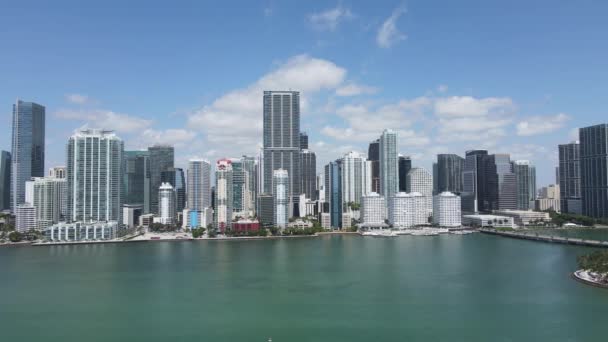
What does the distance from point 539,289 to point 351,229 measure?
27296mm

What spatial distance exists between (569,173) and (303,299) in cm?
5097

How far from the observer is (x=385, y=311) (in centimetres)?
1241

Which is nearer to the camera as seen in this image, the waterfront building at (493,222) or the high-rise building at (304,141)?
the waterfront building at (493,222)

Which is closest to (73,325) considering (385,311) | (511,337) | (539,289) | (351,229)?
(385,311)

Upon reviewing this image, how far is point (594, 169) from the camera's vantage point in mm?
46688

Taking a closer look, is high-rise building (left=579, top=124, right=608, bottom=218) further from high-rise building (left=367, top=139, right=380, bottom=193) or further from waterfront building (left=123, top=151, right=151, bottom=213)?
waterfront building (left=123, top=151, right=151, bottom=213)

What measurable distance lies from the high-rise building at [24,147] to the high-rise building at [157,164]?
1249cm

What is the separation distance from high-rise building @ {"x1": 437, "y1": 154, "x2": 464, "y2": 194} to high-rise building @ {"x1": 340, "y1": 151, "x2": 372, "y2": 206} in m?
16.1

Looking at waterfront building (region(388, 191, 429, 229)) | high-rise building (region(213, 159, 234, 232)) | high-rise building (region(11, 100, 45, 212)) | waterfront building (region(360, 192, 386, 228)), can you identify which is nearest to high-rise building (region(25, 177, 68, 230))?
high-rise building (region(11, 100, 45, 212))

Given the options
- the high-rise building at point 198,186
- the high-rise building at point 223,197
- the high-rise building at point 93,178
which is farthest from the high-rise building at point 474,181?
the high-rise building at point 93,178

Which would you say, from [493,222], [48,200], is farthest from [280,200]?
[48,200]

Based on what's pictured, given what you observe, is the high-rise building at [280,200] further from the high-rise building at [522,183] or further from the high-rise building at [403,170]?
the high-rise building at [522,183]

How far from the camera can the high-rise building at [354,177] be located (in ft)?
180

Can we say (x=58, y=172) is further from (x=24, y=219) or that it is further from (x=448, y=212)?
(x=448, y=212)
